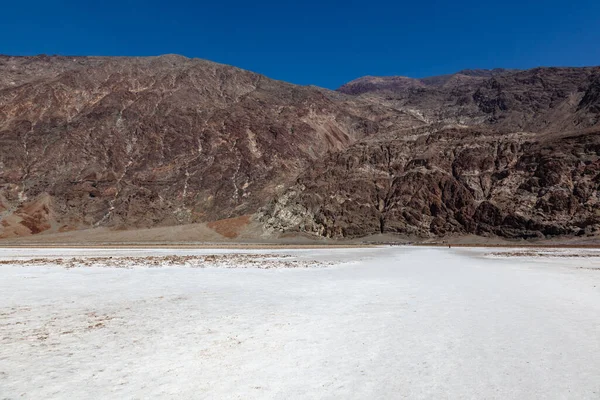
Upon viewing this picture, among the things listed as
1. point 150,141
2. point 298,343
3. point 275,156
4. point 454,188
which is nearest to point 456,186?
point 454,188

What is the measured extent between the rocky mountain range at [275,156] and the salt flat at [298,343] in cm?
6544

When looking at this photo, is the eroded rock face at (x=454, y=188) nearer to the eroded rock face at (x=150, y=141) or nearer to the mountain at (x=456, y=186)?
the mountain at (x=456, y=186)

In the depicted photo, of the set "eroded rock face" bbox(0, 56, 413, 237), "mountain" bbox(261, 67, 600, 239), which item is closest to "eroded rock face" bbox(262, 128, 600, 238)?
"mountain" bbox(261, 67, 600, 239)

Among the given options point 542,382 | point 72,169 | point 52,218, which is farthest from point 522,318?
point 72,169

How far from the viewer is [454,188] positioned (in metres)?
Answer: 78.9

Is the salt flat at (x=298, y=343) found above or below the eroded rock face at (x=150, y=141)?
below

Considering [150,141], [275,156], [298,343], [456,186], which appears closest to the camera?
[298,343]

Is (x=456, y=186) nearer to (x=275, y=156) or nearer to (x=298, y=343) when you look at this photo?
(x=275, y=156)

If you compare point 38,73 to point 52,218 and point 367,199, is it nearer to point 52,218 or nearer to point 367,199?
point 52,218

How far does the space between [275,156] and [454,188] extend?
151ft

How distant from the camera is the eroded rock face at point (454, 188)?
6950cm

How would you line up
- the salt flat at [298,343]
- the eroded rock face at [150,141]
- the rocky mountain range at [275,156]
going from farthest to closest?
1. the eroded rock face at [150,141]
2. the rocky mountain range at [275,156]
3. the salt flat at [298,343]

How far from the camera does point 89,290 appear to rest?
14227mm

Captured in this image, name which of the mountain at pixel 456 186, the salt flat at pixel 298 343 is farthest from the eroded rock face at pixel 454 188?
the salt flat at pixel 298 343
